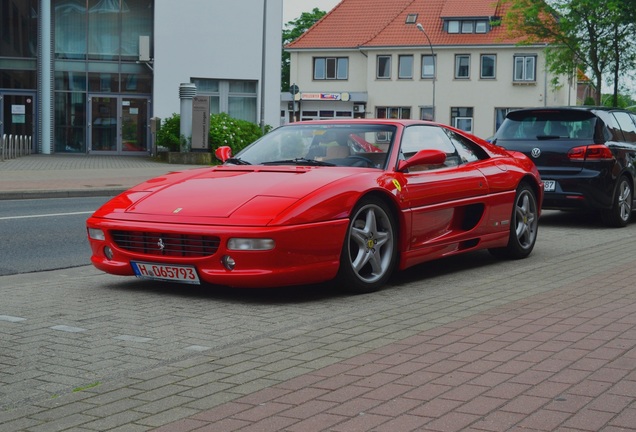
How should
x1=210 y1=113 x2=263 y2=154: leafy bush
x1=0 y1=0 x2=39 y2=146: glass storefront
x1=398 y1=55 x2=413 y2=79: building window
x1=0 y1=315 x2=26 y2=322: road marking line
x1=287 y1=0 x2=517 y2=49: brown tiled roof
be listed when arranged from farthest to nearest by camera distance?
x1=398 y1=55 x2=413 y2=79: building window
x1=287 y1=0 x2=517 y2=49: brown tiled roof
x1=0 y1=0 x2=39 y2=146: glass storefront
x1=210 y1=113 x2=263 y2=154: leafy bush
x1=0 y1=315 x2=26 y2=322: road marking line

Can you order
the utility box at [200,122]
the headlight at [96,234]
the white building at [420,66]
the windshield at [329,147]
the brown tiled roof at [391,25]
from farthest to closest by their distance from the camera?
the brown tiled roof at [391,25]
the white building at [420,66]
the utility box at [200,122]
the windshield at [329,147]
the headlight at [96,234]

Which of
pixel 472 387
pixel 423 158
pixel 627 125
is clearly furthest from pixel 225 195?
pixel 627 125

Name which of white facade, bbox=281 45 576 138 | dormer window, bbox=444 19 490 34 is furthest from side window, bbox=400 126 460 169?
dormer window, bbox=444 19 490 34

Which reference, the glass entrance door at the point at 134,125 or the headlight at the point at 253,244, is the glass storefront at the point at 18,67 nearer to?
the glass entrance door at the point at 134,125

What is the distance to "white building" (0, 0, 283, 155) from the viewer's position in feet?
127

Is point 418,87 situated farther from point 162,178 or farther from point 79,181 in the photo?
point 162,178

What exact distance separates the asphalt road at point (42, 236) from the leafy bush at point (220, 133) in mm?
16198

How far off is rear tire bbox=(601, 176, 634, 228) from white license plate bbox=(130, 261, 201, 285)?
7682mm

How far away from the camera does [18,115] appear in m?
38.8

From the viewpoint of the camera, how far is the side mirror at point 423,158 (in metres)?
8.04

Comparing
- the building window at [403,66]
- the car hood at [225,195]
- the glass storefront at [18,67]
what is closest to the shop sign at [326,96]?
the building window at [403,66]

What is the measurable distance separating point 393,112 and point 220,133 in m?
39.9

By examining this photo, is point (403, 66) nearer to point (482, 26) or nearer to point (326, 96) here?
point (482, 26)

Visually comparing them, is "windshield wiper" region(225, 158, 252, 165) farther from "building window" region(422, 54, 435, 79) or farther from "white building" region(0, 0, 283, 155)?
"building window" region(422, 54, 435, 79)
